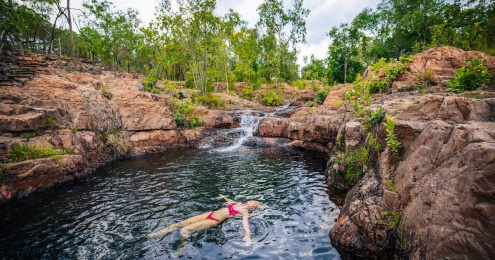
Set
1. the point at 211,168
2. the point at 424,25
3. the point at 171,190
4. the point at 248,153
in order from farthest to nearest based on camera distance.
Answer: the point at 424,25 < the point at 248,153 < the point at 211,168 < the point at 171,190

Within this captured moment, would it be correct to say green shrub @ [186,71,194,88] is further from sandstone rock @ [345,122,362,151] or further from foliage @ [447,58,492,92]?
foliage @ [447,58,492,92]

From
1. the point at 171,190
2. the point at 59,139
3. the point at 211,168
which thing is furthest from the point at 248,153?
the point at 59,139

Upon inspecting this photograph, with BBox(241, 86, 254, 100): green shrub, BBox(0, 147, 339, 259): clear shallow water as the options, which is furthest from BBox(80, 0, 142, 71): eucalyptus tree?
BBox(0, 147, 339, 259): clear shallow water

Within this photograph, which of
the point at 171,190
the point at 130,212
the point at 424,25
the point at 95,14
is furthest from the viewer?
the point at 95,14

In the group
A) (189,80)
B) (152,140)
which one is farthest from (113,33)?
(152,140)

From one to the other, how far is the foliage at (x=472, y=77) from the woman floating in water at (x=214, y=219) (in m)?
7.17

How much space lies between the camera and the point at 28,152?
8.34m

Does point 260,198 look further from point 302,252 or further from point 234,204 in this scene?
point 302,252

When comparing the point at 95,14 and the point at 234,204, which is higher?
the point at 95,14

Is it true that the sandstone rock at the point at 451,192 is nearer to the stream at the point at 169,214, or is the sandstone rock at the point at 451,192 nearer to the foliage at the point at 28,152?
the stream at the point at 169,214

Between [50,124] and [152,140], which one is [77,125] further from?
[152,140]

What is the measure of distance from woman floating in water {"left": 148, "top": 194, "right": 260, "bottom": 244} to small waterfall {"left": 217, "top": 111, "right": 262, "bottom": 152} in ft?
26.6

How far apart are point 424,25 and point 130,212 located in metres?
35.3

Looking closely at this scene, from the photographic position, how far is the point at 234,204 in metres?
6.47
